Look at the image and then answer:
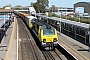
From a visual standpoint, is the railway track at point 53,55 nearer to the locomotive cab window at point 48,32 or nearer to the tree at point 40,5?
the locomotive cab window at point 48,32

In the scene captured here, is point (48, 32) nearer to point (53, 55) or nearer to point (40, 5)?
point (53, 55)

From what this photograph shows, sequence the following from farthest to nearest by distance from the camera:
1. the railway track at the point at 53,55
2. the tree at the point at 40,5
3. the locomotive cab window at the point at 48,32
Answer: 1. the tree at the point at 40,5
2. the locomotive cab window at the point at 48,32
3. the railway track at the point at 53,55

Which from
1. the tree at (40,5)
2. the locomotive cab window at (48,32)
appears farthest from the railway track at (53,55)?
the tree at (40,5)

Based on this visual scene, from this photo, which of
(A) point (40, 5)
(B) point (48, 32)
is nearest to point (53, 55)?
(B) point (48, 32)

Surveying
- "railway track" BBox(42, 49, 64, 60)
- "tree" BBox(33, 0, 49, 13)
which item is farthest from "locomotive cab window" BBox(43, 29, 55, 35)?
"tree" BBox(33, 0, 49, 13)

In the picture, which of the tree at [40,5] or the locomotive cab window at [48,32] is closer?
the locomotive cab window at [48,32]

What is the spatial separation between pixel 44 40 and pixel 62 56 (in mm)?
2863

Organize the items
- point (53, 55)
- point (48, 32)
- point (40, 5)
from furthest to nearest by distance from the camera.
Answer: point (40, 5), point (48, 32), point (53, 55)

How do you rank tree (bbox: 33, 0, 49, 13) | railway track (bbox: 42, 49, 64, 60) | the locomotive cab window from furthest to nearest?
1. tree (bbox: 33, 0, 49, 13)
2. the locomotive cab window
3. railway track (bbox: 42, 49, 64, 60)

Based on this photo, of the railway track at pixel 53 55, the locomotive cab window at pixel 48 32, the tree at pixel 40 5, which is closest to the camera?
the railway track at pixel 53 55

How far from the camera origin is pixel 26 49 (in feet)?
86.0

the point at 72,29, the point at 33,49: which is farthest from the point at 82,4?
the point at 33,49

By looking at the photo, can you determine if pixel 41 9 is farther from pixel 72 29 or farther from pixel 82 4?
pixel 72 29

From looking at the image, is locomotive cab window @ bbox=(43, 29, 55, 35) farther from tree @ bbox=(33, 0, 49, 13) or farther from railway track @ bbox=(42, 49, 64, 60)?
tree @ bbox=(33, 0, 49, 13)
